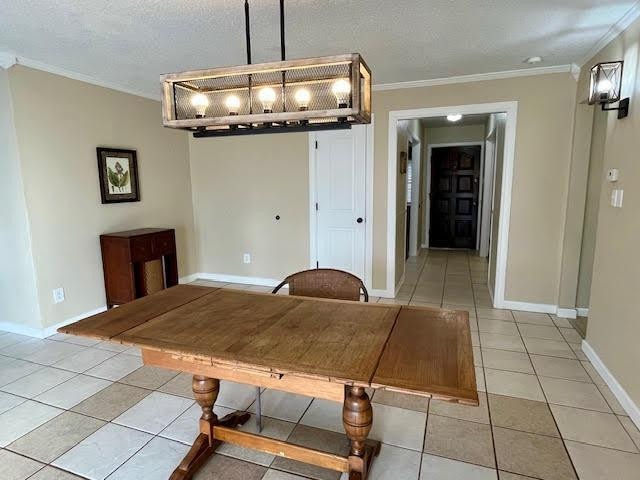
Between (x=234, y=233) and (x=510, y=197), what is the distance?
3234 millimetres

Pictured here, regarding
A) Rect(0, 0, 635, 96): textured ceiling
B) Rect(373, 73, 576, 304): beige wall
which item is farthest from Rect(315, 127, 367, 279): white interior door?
Rect(0, 0, 635, 96): textured ceiling

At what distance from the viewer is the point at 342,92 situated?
58.4 inches

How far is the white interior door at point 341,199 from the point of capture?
4121 millimetres

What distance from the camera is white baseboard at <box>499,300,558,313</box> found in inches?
145

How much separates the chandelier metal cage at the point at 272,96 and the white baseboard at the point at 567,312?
3155 millimetres

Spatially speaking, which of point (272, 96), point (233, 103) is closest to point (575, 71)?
point (272, 96)

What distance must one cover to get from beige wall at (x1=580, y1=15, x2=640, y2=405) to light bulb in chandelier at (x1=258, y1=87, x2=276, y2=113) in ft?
6.95

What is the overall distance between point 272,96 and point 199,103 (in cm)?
35

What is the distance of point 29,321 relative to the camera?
329cm

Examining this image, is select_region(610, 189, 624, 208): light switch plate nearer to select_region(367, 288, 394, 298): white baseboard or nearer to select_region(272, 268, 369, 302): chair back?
select_region(272, 268, 369, 302): chair back

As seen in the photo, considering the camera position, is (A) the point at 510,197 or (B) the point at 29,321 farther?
(A) the point at 510,197

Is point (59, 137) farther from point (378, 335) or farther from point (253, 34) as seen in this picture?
point (378, 335)

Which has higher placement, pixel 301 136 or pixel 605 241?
pixel 301 136

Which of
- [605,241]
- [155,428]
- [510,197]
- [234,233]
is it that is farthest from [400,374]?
[234,233]
